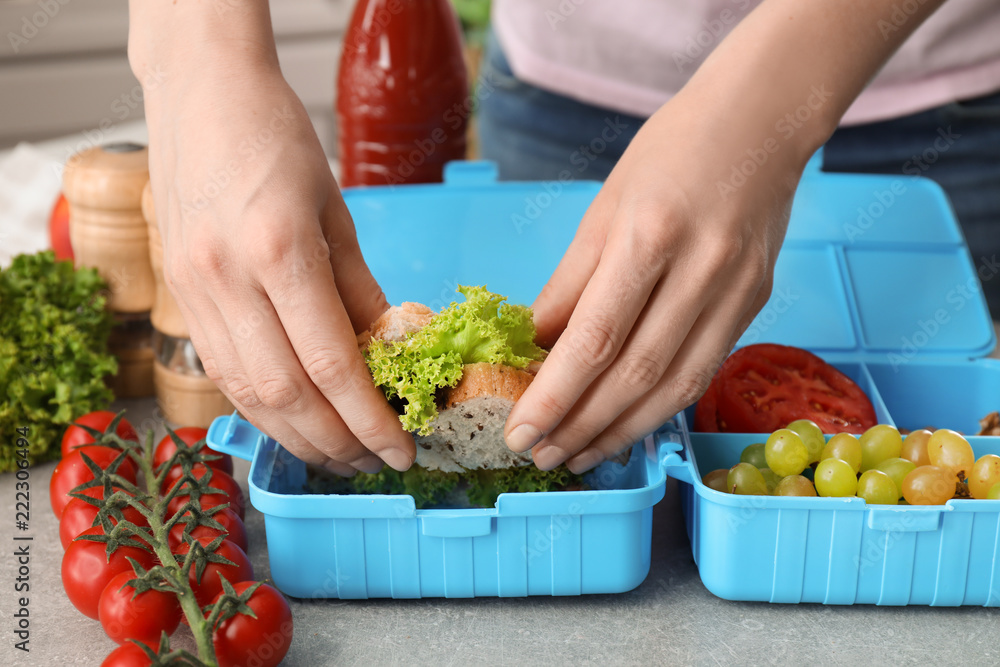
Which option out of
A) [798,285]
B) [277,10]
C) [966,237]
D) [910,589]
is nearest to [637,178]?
[910,589]

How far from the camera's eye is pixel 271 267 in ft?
2.27

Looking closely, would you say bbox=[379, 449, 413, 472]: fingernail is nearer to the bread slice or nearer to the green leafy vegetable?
the bread slice

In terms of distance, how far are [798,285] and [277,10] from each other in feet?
9.62

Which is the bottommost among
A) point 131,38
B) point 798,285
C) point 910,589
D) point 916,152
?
point 910,589

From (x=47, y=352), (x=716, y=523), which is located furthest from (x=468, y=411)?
(x=47, y=352)

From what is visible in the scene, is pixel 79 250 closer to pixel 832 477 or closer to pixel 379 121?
pixel 379 121

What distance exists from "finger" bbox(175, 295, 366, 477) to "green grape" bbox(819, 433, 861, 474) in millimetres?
407

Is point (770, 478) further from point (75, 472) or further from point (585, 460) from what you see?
point (75, 472)

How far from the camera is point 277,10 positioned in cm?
352

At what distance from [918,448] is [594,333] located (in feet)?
1.11

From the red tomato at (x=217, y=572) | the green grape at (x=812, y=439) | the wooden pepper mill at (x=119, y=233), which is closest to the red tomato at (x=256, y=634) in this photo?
the red tomato at (x=217, y=572)

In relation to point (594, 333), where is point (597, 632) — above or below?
below

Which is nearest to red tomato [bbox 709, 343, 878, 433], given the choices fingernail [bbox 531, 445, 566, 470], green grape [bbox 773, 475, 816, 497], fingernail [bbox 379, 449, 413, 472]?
green grape [bbox 773, 475, 816, 497]

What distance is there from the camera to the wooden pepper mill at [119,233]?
3.52 feet
